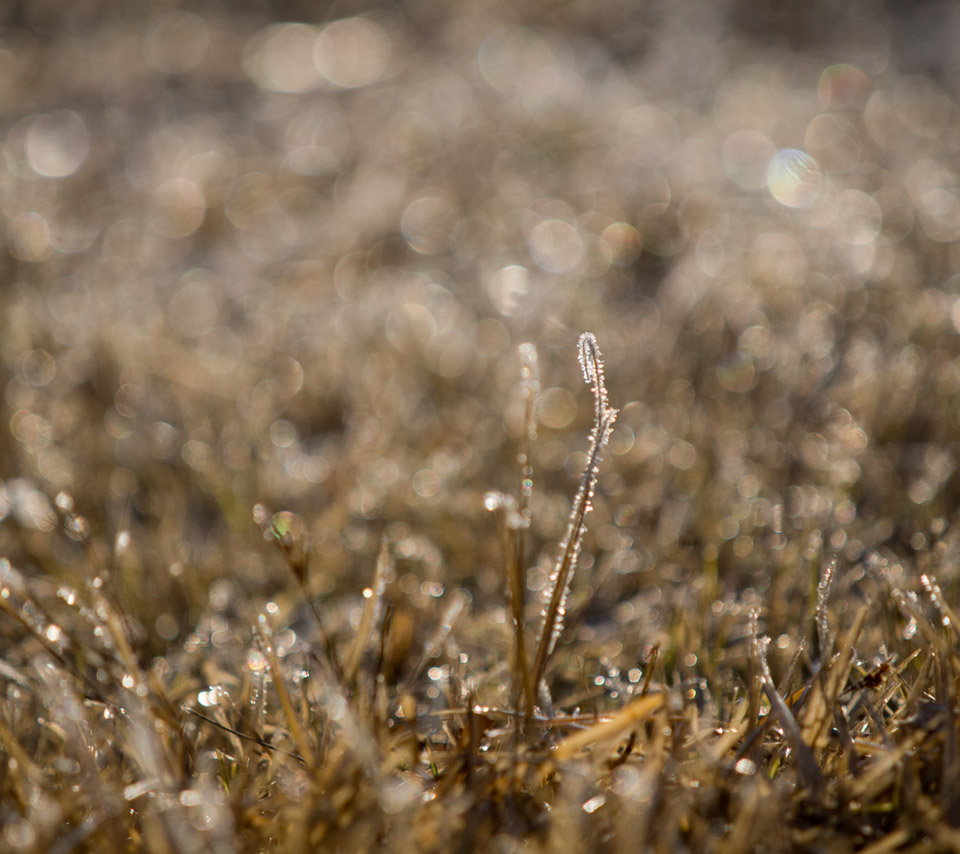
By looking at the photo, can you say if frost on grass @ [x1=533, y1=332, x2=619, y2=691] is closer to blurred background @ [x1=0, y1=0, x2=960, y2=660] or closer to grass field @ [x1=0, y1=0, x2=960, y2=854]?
grass field @ [x1=0, y1=0, x2=960, y2=854]

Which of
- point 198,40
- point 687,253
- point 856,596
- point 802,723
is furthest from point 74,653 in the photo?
point 198,40

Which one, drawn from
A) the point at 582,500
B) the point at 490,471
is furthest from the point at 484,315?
the point at 582,500

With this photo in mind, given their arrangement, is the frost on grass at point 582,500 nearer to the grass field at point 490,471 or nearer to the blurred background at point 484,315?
the grass field at point 490,471

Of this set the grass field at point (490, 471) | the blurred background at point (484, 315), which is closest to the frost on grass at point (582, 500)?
the grass field at point (490, 471)

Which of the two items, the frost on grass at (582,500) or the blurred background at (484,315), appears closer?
the frost on grass at (582,500)

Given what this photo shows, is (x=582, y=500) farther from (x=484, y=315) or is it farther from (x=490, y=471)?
(x=484, y=315)

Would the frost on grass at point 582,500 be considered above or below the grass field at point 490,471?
above

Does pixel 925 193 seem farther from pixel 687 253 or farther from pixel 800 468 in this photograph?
pixel 800 468
